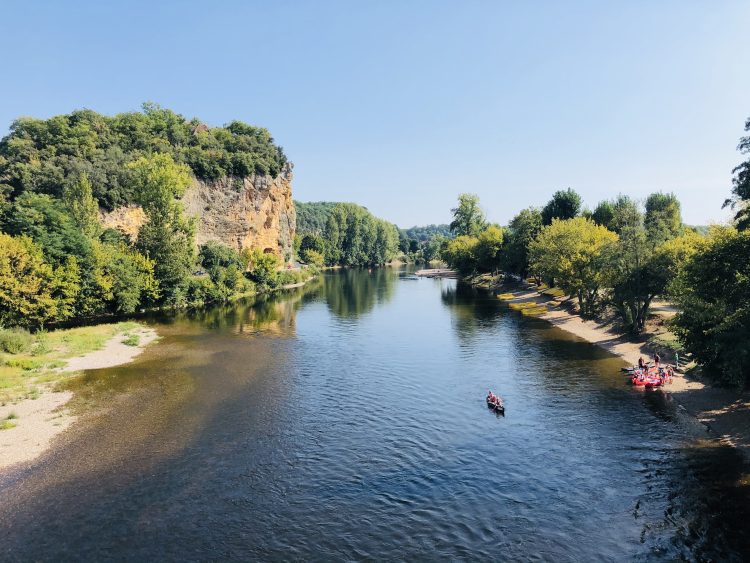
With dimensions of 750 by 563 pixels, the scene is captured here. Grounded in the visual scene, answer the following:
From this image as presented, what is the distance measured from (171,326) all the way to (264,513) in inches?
2100

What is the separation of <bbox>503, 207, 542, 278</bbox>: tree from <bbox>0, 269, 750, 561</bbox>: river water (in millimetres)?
67074

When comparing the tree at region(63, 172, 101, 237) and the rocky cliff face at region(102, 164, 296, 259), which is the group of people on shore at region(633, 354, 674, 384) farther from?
the rocky cliff face at region(102, 164, 296, 259)

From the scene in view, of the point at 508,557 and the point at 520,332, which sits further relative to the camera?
the point at 520,332

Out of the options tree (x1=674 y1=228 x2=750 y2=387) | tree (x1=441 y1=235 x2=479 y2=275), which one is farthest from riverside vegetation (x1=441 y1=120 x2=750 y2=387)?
tree (x1=441 y1=235 x2=479 y2=275)

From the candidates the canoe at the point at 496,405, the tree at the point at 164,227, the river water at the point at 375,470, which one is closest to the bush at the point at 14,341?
the river water at the point at 375,470

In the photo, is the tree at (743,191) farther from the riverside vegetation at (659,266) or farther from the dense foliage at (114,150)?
the dense foliage at (114,150)

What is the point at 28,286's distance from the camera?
5341cm

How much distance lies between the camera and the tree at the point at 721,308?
2845 cm

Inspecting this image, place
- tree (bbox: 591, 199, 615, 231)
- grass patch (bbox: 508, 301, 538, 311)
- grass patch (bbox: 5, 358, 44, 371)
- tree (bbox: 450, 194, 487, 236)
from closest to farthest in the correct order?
grass patch (bbox: 5, 358, 44, 371) < grass patch (bbox: 508, 301, 538, 311) < tree (bbox: 591, 199, 615, 231) < tree (bbox: 450, 194, 487, 236)

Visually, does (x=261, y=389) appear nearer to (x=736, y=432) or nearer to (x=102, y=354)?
(x=102, y=354)

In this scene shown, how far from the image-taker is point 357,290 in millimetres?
128750

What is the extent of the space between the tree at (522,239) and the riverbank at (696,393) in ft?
137

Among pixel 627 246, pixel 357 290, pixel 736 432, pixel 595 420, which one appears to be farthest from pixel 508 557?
pixel 357 290

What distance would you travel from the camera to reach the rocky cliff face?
113 metres
